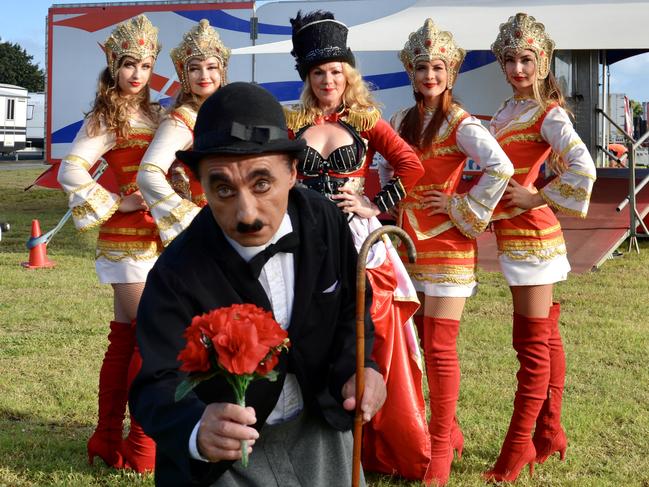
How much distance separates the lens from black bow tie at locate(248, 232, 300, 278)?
215 cm

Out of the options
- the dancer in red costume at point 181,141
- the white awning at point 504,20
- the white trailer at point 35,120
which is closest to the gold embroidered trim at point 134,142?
the dancer in red costume at point 181,141

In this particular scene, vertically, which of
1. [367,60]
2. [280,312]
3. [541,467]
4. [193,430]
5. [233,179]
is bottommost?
[541,467]

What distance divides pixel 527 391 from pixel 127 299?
5.82ft

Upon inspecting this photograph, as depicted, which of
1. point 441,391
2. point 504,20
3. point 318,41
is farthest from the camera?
point 504,20

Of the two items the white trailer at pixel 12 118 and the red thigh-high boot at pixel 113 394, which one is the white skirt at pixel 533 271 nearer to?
the red thigh-high boot at pixel 113 394

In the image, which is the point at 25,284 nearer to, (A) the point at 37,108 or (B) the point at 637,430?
(B) the point at 637,430

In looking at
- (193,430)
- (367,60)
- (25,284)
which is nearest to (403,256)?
(193,430)

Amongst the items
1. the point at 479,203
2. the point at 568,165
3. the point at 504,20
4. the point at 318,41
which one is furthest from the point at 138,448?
the point at 504,20

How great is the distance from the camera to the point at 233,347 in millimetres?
1830

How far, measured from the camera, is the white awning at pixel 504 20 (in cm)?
982

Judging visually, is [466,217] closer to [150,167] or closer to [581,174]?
[581,174]

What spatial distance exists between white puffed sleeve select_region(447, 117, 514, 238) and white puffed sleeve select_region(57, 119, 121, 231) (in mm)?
→ 1470

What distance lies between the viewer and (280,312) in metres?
2.21

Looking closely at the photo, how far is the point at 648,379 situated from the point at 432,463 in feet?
7.89
